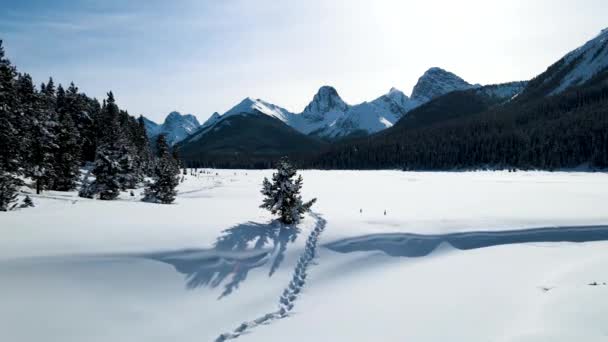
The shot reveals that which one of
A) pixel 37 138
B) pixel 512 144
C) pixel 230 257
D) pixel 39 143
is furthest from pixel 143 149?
pixel 512 144

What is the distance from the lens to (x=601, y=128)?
383 feet

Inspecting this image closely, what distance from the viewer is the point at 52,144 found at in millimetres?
30469

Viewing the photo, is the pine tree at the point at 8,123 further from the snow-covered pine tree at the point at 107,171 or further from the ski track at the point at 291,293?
the ski track at the point at 291,293

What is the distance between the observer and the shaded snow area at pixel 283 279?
35.8 feet

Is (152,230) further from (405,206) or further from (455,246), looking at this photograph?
(405,206)

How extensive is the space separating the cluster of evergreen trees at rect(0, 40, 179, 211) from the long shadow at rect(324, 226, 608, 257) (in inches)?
797

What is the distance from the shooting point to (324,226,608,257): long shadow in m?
19.3

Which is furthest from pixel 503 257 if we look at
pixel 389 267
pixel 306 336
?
pixel 306 336

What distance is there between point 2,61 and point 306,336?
1061 inches

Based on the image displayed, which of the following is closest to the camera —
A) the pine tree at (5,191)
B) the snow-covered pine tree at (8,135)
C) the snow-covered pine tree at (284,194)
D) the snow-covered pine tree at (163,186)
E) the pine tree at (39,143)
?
the pine tree at (5,191)

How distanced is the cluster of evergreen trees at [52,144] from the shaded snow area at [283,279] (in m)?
5.49

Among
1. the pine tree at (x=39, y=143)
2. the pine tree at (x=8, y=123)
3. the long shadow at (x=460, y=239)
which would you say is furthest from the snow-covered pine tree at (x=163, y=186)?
the long shadow at (x=460, y=239)

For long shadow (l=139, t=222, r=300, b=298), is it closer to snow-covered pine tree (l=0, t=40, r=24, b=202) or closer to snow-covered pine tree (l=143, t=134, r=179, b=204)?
snow-covered pine tree (l=0, t=40, r=24, b=202)

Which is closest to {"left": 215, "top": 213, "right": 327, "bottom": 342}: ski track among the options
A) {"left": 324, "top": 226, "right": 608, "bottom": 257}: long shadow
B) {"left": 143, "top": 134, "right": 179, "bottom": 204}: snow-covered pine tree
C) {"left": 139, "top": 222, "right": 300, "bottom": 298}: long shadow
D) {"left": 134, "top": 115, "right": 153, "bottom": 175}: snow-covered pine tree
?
{"left": 139, "top": 222, "right": 300, "bottom": 298}: long shadow
